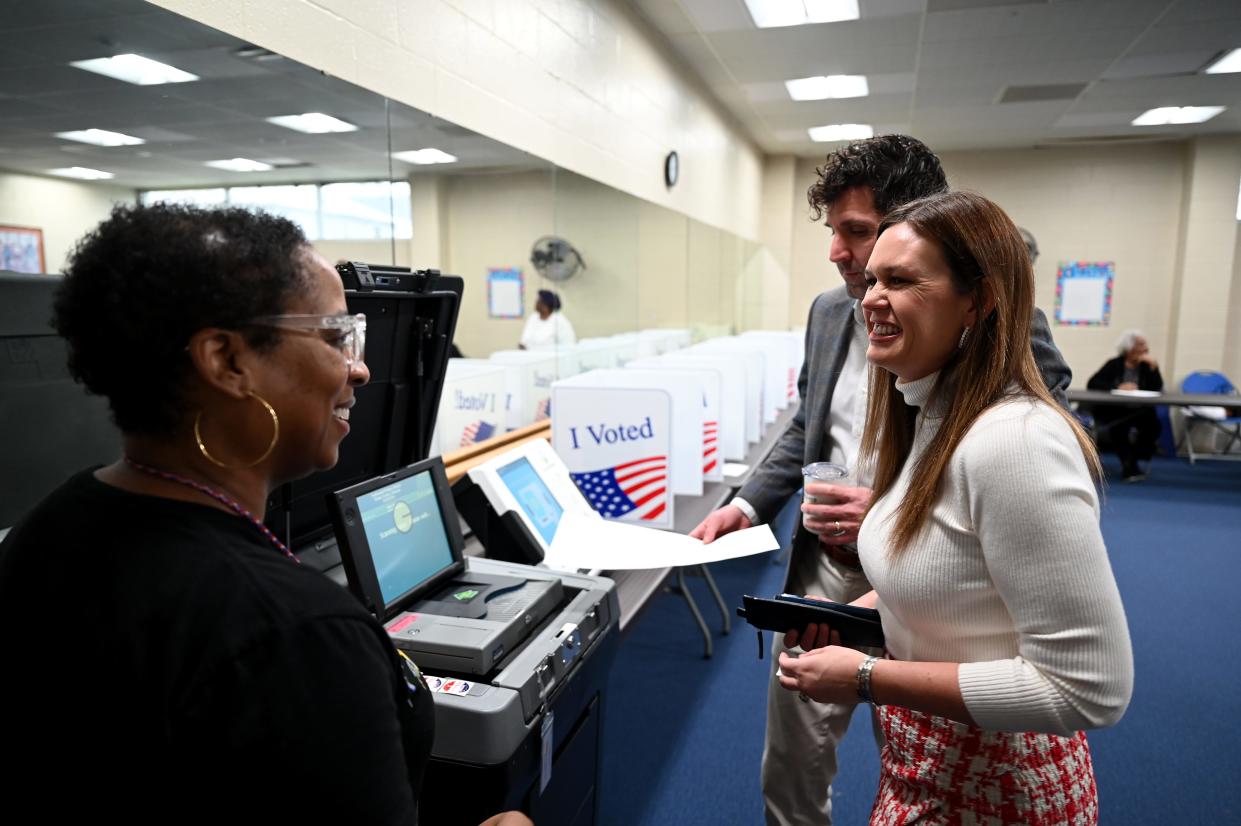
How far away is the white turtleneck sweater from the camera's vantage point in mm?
830

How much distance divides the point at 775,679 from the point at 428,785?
0.78m

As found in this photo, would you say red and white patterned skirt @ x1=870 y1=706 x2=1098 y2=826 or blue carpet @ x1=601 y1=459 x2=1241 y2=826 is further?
blue carpet @ x1=601 y1=459 x2=1241 y2=826

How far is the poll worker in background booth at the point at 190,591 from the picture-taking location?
542 millimetres

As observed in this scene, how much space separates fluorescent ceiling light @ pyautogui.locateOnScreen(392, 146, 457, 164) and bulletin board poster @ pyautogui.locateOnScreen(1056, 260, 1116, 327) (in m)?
7.46

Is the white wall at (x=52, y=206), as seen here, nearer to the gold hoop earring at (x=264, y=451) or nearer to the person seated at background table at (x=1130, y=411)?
the gold hoop earring at (x=264, y=451)

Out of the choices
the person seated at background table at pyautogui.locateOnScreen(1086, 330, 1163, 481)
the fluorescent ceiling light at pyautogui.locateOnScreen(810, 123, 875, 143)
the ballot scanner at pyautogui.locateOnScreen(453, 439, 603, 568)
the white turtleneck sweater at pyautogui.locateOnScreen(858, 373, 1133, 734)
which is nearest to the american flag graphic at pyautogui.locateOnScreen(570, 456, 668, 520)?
the ballot scanner at pyautogui.locateOnScreen(453, 439, 603, 568)

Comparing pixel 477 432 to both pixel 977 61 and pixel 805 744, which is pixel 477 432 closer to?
pixel 805 744

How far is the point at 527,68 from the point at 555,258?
820mm

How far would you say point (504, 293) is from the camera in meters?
3.08

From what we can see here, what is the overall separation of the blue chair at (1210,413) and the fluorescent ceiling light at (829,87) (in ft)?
13.8

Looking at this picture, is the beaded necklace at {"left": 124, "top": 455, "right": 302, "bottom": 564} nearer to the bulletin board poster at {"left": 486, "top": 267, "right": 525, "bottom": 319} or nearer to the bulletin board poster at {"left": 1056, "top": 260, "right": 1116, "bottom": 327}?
the bulletin board poster at {"left": 486, "top": 267, "right": 525, "bottom": 319}

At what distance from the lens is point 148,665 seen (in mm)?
542

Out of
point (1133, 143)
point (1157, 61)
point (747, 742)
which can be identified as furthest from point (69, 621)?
point (1133, 143)

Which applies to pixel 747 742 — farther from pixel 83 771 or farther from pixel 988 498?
pixel 83 771
